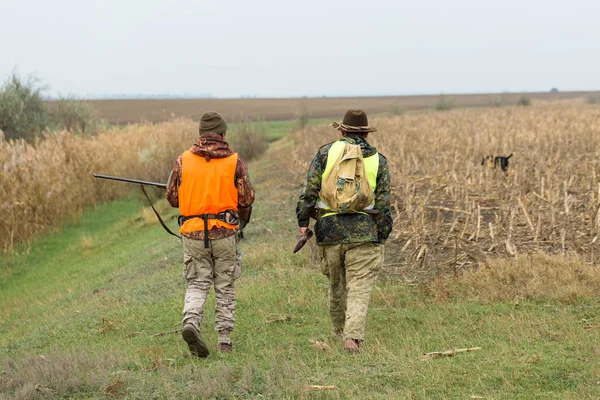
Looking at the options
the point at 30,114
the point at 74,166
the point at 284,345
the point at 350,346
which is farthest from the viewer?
the point at 30,114

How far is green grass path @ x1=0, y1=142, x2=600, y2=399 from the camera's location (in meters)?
5.51

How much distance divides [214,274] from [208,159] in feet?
3.55

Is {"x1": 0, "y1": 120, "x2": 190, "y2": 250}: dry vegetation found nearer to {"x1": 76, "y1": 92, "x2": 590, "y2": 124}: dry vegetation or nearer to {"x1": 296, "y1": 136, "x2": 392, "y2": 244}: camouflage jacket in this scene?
{"x1": 296, "y1": 136, "x2": 392, "y2": 244}: camouflage jacket

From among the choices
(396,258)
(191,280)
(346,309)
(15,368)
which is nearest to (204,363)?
(191,280)

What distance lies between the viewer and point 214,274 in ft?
22.0

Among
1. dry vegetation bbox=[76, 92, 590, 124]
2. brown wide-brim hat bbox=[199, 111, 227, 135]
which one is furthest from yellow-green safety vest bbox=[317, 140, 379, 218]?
dry vegetation bbox=[76, 92, 590, 124]

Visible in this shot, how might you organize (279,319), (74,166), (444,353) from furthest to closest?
(74,166)
(279,319)
(444,353)

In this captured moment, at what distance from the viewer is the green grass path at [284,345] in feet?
18.1

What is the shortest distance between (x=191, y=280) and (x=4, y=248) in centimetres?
1069

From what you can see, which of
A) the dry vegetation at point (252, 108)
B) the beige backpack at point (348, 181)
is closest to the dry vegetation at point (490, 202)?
the beige backpack at point (348, 181)

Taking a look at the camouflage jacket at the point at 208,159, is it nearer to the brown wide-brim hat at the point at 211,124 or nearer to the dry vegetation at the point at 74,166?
the brown wide-brim hat at the point at 211,124

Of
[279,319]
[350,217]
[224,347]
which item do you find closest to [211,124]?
[350,217]

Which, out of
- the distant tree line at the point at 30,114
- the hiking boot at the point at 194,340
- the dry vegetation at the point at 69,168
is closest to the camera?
the hiking boot at the point at 194,340

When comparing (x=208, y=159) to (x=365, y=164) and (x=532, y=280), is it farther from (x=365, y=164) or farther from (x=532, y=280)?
(x=532, y=280)
